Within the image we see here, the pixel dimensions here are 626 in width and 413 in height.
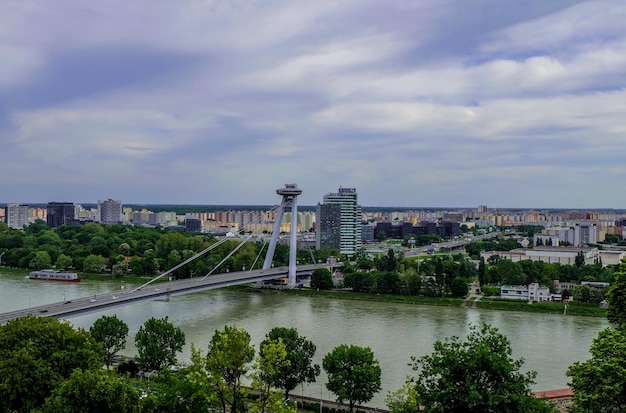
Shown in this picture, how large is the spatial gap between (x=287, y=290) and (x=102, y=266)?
23.8 ft

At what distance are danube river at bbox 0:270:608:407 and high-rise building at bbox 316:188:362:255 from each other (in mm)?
11939

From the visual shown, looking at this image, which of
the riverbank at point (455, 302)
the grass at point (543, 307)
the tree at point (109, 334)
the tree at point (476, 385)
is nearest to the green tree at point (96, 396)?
the tree at point (476, 385)

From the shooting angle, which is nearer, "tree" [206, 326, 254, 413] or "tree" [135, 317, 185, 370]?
"tree" [206, 326, 254, 413]

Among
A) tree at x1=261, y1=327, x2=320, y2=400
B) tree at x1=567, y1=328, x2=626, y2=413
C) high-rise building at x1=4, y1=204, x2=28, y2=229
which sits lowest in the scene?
tree at x1=261, y1=327, x2=320, y2=400

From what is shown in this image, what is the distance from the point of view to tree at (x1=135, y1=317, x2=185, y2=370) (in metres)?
7.02

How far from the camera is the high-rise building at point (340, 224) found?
27.5 meters

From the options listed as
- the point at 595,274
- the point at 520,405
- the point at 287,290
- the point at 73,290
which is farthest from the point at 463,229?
the point at 520,405

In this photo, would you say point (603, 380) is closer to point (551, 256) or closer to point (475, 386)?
point (475, 386)

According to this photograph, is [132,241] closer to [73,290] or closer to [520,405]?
[73,290]

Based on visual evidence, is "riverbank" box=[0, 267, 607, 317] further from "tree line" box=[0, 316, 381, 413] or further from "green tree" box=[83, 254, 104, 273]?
"tree line" box=[0, 316, 381, 413]

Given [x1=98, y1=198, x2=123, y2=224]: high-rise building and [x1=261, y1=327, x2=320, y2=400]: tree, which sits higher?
[x1=98, y1=198, x2=123, y2=224]: high-rise building

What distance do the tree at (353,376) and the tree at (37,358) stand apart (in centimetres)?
238

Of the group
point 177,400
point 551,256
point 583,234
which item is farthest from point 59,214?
point 177,400

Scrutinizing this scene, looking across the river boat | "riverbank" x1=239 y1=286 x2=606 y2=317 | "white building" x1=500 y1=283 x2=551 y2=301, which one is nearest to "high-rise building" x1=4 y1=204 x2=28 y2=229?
the river boat
